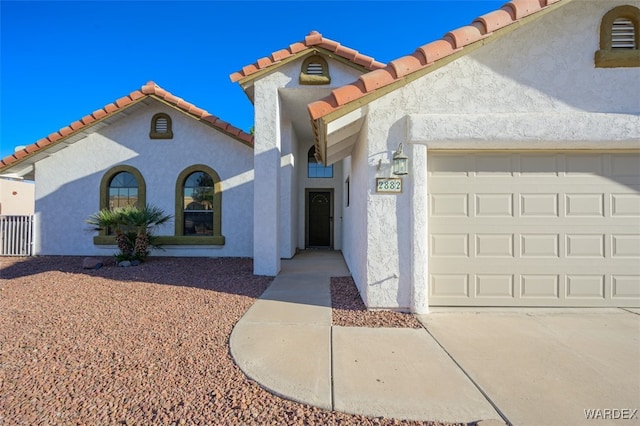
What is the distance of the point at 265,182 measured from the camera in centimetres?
749

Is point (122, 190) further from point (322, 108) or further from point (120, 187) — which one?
point (322, 108)

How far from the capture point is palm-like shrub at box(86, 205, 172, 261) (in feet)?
29.3

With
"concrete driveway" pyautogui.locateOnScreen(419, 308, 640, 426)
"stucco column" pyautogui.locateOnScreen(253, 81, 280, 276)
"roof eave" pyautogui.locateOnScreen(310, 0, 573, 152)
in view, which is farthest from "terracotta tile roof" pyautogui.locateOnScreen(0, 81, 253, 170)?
"concrete driveway" pyautogui.locateOnScreen(419, 308, 640, 426)

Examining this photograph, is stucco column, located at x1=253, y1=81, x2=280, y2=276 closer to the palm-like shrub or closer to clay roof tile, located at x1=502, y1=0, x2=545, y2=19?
the palm-like shrub

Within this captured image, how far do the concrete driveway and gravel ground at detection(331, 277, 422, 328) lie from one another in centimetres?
28

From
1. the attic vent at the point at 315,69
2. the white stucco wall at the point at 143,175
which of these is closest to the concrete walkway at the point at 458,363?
the attic vent at the point at 315,69

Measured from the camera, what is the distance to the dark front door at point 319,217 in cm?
1313

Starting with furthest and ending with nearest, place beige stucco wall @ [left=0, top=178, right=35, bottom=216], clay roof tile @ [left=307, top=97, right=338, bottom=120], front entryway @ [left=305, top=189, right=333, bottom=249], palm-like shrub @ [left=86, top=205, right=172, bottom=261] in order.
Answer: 1. beige stucco wall @ [left=0, top=178, right=35, bottom=216]
2. front entryway @ [left=305, top=189, right=333, bottom=249]
3. palm-like shrub @ [left=86, top=205, right=172, bottom=261]
4. clay roof tile @ [left=307, top=97, right=338, bottom=120]

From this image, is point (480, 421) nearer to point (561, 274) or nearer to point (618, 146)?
point (561, 274)

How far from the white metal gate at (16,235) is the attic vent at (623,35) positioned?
618 inches

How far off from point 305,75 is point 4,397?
24.7 ft

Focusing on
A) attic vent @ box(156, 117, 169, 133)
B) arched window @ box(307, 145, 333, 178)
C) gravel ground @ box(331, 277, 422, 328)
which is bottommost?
gravel ground @ box(331, 277, 422, 328)

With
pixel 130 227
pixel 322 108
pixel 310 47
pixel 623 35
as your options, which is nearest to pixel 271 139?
pixel 310 47

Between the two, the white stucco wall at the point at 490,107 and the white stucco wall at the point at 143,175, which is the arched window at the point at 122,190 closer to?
the white stucco wall at the point at 143,175
